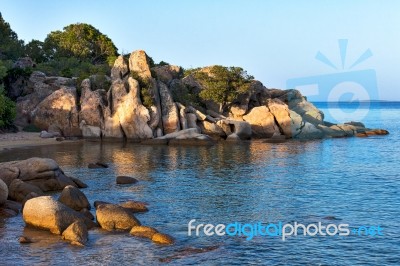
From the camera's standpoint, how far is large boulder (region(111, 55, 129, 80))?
286 ft

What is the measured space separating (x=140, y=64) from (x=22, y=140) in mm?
25146

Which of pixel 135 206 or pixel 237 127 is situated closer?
pixel 135 206

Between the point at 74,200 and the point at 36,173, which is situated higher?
the point at 36,173

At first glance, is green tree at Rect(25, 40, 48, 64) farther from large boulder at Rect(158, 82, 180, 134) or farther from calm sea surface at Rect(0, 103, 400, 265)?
calm sea surface at Rect(0, 103, 400, 265)

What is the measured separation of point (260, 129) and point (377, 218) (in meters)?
62.2

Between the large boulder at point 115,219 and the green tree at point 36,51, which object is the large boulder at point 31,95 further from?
the large boulder at point 115,219

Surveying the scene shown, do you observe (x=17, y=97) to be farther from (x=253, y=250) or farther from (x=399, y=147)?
(x=253, y=250)

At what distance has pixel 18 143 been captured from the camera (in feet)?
228

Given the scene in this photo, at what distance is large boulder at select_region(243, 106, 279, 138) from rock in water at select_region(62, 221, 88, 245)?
223 ft

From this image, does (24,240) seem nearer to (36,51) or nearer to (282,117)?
(282,117)

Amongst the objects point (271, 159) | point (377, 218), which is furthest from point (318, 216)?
point (271, 159)

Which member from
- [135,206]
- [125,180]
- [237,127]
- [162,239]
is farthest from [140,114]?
[162,239]

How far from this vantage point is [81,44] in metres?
123

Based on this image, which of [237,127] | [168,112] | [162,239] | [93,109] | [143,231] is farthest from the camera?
[237,127]
